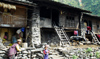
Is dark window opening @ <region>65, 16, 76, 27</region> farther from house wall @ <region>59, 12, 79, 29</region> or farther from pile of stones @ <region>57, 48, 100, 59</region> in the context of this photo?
pile of stones @ <region>57, 48, 100, 59</region>

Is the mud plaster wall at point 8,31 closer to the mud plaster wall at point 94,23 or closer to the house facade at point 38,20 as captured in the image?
the house facade at point 38,20

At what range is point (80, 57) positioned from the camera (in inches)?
364

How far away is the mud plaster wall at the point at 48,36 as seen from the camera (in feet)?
45.0

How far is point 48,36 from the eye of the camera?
1430 centimetres

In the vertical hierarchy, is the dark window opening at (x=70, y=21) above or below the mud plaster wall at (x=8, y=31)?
above

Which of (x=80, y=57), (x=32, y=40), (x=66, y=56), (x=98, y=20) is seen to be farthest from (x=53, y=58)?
(x=98, y=20)

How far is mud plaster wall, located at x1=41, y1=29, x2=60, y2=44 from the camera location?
45.0ft

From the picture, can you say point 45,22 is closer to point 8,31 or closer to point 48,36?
point 48,36

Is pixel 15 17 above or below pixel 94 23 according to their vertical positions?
above

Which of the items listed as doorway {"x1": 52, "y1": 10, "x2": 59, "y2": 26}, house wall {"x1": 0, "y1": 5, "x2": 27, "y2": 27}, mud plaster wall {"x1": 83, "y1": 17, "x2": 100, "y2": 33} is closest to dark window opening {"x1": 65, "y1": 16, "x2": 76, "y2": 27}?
doorway {"x1": 52, "y1": 10, "x2": 59, "y2": 26}

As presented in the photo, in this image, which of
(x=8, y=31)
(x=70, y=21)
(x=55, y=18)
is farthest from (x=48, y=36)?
(x=8, y=31)

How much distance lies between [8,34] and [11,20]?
2.28 metres

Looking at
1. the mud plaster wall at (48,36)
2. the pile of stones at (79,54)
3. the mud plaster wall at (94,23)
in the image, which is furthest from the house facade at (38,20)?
the mud plaster wall at (94,23)

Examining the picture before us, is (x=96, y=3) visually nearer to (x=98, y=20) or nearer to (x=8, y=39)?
(x=98, y=20)
